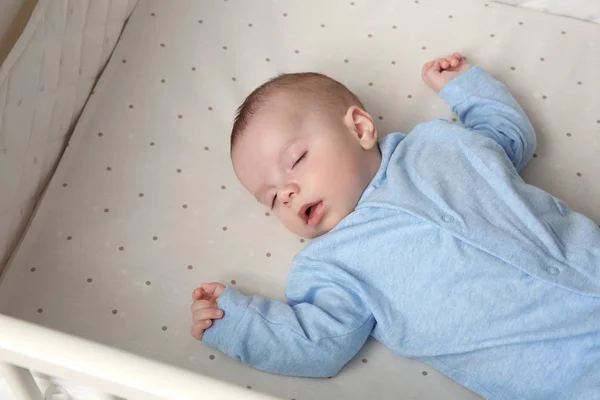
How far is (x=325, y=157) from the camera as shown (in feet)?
3.61

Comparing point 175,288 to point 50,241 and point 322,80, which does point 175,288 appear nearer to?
point 50,241

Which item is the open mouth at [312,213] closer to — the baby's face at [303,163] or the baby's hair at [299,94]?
the baby's face at [303,163]

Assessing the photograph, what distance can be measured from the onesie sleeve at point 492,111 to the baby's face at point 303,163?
22 centimetres

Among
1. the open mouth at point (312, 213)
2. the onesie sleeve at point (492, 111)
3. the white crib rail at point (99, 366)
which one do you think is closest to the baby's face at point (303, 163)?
the open mouth at point (312, 213)

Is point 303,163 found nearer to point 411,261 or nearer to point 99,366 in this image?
point 411,261

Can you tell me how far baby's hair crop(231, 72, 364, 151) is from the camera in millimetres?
1147

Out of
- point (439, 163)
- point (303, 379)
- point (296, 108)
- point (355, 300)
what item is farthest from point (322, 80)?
point (303, 379)

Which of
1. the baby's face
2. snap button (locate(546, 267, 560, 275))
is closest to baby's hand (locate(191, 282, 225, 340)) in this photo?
the baby's face

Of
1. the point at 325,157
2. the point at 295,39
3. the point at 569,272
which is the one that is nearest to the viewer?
the point at 569,272

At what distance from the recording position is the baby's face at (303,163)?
1097 mm

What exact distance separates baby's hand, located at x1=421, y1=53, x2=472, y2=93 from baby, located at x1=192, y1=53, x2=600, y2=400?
17 centimetres

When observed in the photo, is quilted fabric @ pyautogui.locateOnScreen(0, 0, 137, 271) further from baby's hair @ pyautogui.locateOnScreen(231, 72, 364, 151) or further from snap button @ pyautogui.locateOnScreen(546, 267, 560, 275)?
snap button @ pyautogui.locateOnScreen(546, 267, 560, 275)

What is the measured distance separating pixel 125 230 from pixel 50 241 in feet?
0.39

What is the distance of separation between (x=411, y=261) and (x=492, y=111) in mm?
344
